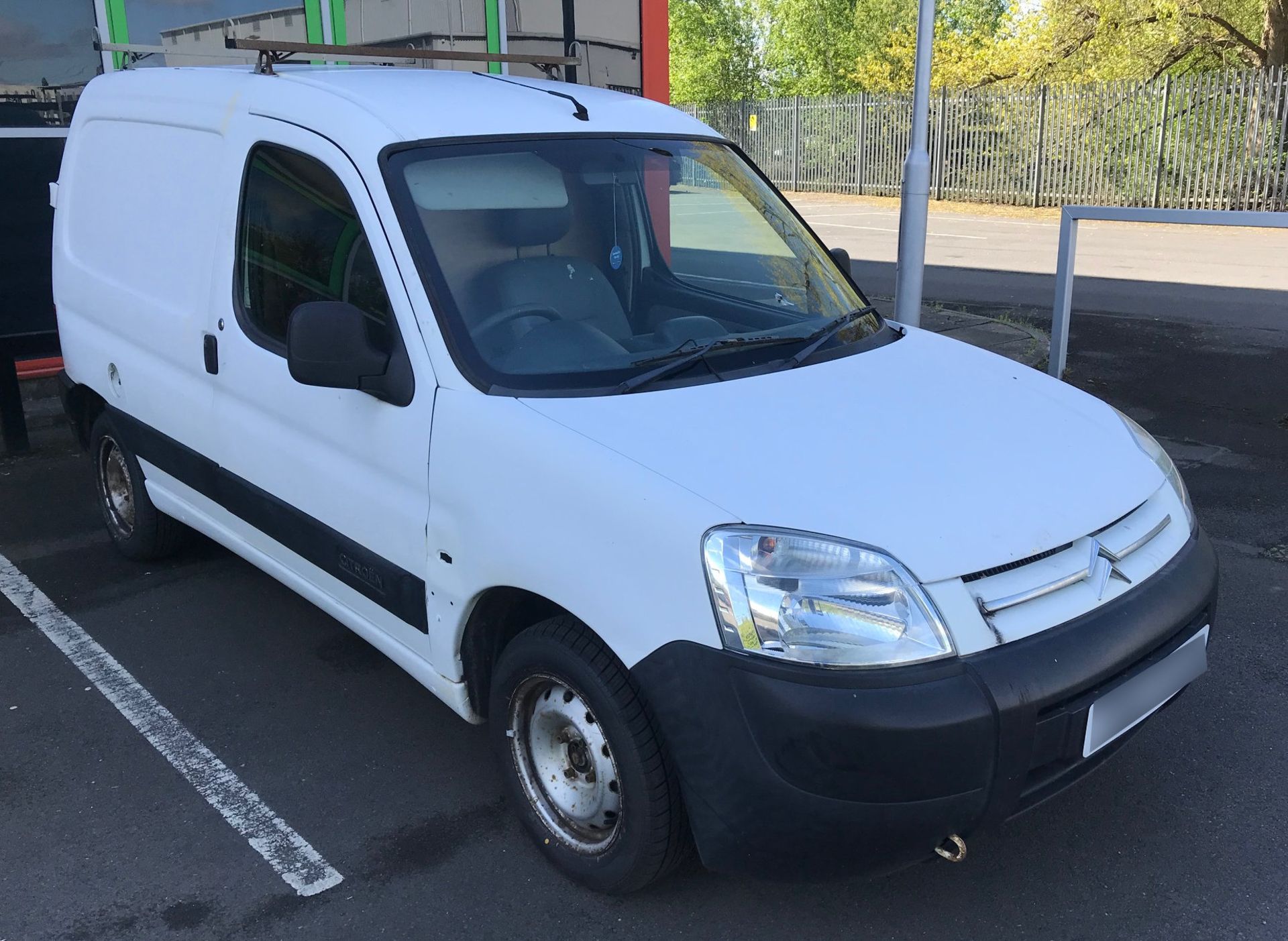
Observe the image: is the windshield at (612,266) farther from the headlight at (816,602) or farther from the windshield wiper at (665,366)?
the headlight at (816,602)

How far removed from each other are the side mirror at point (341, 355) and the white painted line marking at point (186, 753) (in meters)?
1.28

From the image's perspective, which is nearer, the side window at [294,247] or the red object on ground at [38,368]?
the side window at [294,247]

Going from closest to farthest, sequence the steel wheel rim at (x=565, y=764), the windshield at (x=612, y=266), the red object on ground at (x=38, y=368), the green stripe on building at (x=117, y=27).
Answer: the steel wheel rim at (x=565, y=764)
the windshield at (x=612, y=266)
the red object on ground at (x=38, y=368)
the green stripe on building at (x=117, y=27)

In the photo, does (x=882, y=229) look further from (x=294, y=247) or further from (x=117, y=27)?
(x=294, y=247)

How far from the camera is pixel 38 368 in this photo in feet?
26.2

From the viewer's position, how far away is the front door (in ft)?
10.3

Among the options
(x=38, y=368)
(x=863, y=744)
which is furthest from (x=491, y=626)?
(x=38, y=368)

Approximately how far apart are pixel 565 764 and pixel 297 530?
124 cm

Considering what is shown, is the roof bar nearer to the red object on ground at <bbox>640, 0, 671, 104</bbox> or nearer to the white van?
the white van

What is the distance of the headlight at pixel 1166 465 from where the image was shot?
3.14 meters

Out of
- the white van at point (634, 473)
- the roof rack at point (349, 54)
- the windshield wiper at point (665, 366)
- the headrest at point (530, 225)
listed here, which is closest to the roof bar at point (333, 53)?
the roof rack at point (349, 54)

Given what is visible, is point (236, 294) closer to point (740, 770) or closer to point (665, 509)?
point (665, 509)

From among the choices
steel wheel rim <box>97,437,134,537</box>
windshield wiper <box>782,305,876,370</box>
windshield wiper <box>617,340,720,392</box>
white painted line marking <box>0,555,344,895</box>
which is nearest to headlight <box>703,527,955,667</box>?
windshield wiper <box>617,340,720,392</box>

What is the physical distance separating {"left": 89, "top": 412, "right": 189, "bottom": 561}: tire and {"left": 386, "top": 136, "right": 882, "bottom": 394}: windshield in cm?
230
